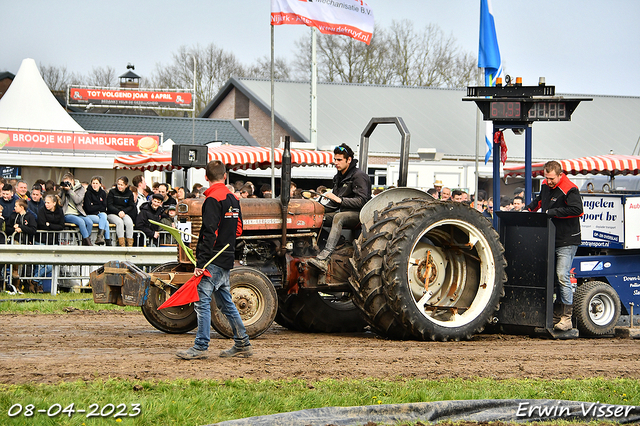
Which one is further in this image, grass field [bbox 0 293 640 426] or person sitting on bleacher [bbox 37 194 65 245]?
person sitting on bleacher [bbox 37 194 65 245]

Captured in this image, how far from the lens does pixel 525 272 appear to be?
9281 mm

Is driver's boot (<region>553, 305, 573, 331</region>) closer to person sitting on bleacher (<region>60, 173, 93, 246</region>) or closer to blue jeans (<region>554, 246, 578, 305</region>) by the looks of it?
blue jeans (<region>554, 246, 578, 305</region>)

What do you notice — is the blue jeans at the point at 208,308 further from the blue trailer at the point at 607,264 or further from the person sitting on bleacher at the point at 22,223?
the person sitting on bleacher at the point at 22,223

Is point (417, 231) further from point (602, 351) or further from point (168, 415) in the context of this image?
point (168, 415)

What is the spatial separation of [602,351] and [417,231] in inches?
92.1

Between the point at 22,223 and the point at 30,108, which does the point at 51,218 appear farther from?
the point at 30,108

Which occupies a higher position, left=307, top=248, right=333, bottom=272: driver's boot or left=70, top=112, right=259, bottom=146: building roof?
left=70, top=112, right=259, bottom=146: building roof

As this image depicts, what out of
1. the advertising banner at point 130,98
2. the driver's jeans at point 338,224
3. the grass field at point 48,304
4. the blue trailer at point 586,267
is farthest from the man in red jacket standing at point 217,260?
the advertising banner at point 130,98

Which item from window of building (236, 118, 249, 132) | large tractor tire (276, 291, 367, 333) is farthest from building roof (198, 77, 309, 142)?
large tractor tire (276, 291, 367, 333)

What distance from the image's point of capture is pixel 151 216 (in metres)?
14.2

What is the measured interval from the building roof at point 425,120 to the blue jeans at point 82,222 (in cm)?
2096

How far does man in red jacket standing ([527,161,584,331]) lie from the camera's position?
9102mm

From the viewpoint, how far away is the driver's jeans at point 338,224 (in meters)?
8.70

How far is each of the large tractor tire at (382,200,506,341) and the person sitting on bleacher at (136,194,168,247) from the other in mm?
6641
